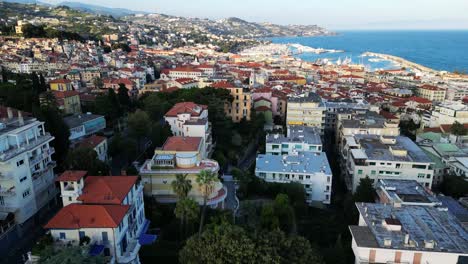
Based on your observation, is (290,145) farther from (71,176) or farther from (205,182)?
(71,176)

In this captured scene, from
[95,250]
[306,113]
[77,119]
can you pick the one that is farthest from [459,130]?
[77,119]

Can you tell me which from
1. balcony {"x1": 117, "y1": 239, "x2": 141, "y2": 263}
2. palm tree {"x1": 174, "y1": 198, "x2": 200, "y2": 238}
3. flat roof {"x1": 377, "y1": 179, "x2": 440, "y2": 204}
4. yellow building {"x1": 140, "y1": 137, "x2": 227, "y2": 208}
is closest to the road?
yellow building {"x1": 140, "y1": 137, "x2": 227, "y2": 208}

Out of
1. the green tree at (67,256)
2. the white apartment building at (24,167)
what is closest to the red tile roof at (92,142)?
the white apartment building at (24,167)

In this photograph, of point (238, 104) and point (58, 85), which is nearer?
point (238, 104)

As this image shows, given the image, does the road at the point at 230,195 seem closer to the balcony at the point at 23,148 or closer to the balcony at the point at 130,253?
the balcony at the point at 130,253

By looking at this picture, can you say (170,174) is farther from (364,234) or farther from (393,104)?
Result: (393,104)

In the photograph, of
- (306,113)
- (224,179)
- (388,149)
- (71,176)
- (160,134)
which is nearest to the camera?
(71,176)

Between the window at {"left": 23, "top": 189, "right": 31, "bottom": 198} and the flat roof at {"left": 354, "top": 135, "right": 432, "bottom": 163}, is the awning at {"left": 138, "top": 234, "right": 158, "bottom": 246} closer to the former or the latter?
the window at {"left": 23, "top": 189, "right": 31, "bottom": 198}
